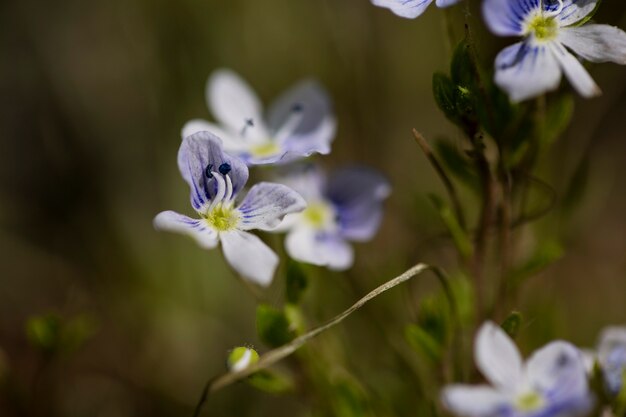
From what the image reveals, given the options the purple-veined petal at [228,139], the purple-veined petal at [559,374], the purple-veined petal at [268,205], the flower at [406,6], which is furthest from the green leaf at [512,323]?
the purple-veined petal at [228,139]

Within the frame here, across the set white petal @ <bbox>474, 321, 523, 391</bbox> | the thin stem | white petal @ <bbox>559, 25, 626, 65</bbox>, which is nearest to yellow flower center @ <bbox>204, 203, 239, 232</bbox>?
the thin stem

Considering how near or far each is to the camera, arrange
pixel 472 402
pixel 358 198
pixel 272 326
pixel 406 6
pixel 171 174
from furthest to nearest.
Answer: pixel 171 174 < pixel 358 198 < pixel 272 326 < pixel 406 6 < pixel 472 402

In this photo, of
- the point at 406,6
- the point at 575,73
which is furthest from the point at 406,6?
the point at 575,73

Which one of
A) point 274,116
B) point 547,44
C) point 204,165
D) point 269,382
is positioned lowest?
point 269,382

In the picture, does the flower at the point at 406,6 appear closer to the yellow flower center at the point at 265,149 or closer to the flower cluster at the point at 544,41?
the flower cluster at the point at 544,41

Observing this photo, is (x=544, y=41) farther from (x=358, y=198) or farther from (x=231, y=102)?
(x=231, y=102)

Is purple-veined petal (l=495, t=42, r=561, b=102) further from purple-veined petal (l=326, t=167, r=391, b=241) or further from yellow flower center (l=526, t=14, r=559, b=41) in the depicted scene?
purple-veined petal (l=326, t=167, r=391, b=241)

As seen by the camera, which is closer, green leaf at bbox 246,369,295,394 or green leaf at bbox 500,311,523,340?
green leaf at bbox 500,311,523,340
